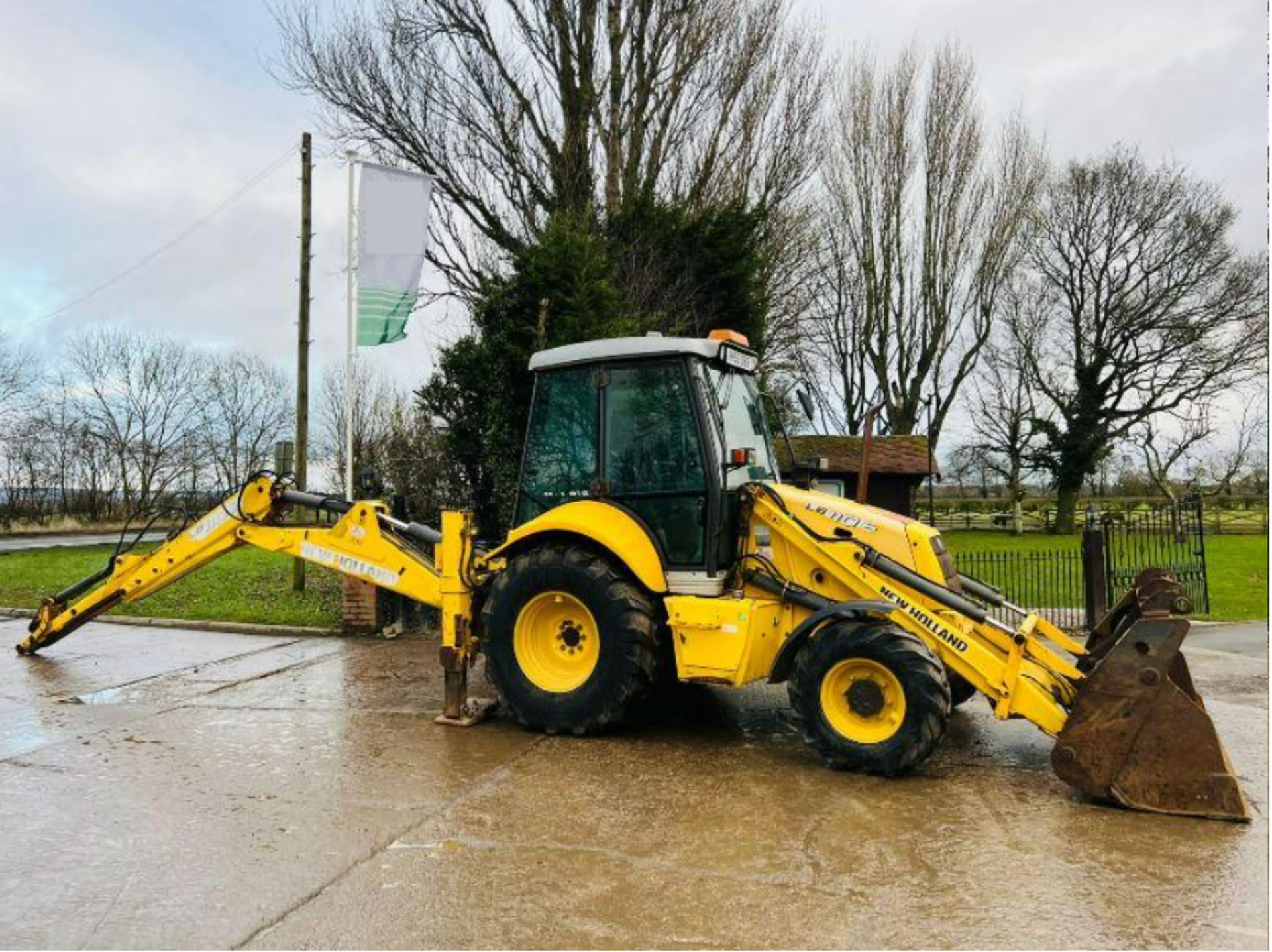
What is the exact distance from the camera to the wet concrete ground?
343 centimetres

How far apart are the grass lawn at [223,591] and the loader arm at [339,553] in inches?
107

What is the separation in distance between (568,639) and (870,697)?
2.03 metres

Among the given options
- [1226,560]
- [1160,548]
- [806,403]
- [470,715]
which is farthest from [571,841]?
[1226,560]

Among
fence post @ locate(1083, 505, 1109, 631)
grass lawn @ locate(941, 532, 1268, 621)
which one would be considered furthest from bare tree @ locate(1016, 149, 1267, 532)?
fence post @ locate(1083, 505, 1109, 631)

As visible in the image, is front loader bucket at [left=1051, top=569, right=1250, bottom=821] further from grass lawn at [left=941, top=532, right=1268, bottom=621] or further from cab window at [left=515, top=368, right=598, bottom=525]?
grass lawn at [left=941, top=532, right=1268, bottom=621]

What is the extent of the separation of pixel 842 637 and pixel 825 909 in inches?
71.4

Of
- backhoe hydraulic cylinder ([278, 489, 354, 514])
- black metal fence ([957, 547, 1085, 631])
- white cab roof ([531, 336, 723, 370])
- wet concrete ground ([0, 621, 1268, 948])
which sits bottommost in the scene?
wet concrete ground ([0, 621, 1268, 948])

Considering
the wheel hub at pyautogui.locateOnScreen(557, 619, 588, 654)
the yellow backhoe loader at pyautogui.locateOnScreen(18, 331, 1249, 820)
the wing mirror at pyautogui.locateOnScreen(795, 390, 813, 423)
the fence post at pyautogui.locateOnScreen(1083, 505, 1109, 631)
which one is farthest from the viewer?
the fence post at pyautogui.locateOnScreen(1083, 505, 1109, 631)

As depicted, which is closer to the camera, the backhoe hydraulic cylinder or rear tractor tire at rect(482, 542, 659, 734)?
rear tractor tire at rect(482, 542, 659, 734)

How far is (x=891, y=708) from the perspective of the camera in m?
5.12

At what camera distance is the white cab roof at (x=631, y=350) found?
5984 millimetres

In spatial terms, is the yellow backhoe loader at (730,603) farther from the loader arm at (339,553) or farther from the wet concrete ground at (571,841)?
the wet concrete ground at (571,841)

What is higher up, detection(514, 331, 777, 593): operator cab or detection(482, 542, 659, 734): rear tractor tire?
detection(514, 331, 777, 593): operator cab

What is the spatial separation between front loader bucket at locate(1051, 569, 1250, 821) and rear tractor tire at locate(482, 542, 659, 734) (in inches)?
96.1
